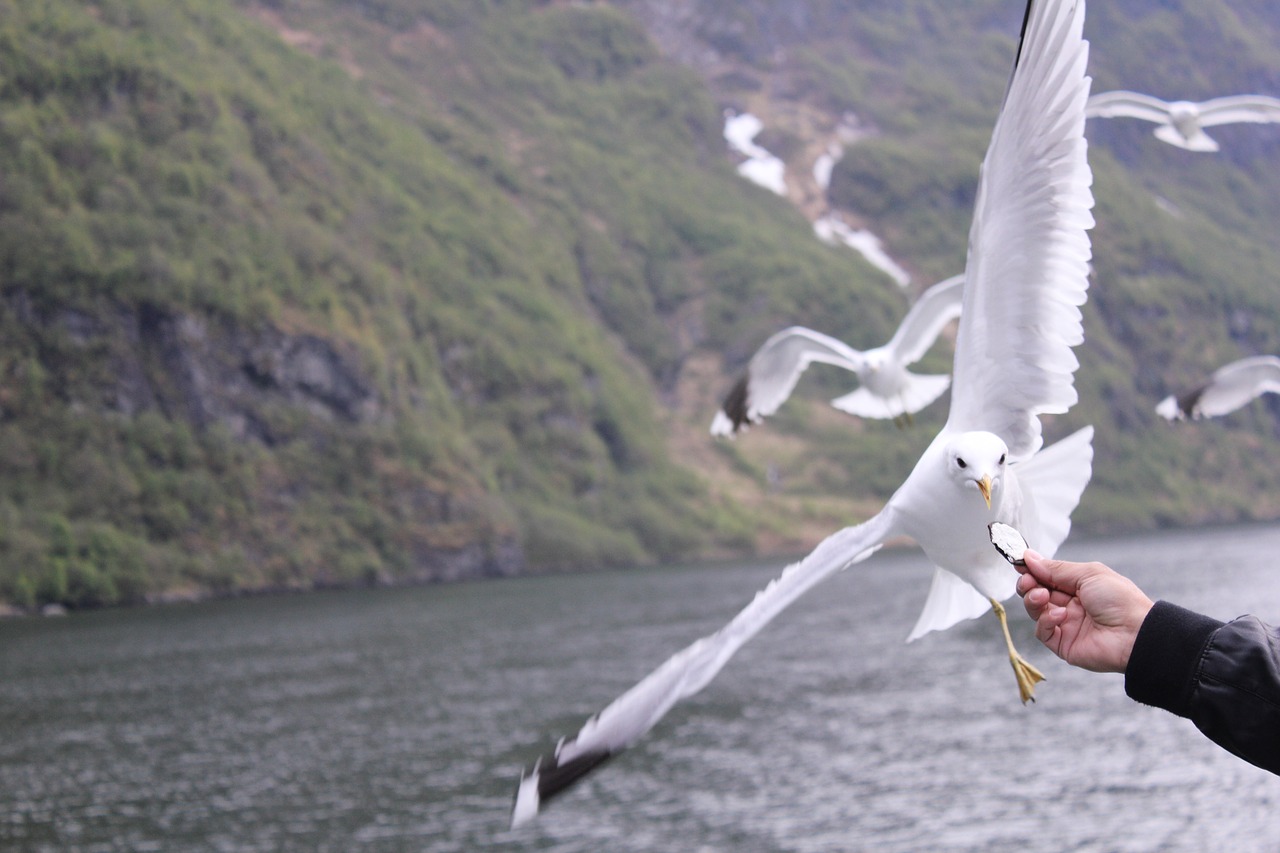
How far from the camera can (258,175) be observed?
431 ft

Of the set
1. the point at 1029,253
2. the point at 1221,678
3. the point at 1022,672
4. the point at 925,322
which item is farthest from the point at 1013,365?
the point at 925,322

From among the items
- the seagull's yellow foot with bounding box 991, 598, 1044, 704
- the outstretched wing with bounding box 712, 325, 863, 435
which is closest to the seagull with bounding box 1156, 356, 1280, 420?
the outstretched wing with bounding box 712, 325, 863, 435

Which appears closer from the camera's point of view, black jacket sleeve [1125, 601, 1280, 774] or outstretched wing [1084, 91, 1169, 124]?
black jacket sleeve [1125, 601, 1280, 774]

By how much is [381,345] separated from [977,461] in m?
118

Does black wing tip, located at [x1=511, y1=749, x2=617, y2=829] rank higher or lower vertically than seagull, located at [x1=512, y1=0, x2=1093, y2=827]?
lower

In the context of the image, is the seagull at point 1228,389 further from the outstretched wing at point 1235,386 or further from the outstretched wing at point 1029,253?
the outstretched wing at point 1029,253

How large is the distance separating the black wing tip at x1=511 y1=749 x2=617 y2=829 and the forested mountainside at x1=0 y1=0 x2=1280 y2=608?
85739 millimetres

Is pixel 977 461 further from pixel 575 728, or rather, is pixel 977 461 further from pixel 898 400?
pixel 575 728

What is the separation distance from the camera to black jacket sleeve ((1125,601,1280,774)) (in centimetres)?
279

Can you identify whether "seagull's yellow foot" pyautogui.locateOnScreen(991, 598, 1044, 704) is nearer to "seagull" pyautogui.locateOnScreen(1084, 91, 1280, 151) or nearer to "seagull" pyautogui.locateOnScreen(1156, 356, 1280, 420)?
"seagull" pyautogui.locateOnScreen(1084, 91, 1280, 151)

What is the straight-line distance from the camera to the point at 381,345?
121438 millimetres

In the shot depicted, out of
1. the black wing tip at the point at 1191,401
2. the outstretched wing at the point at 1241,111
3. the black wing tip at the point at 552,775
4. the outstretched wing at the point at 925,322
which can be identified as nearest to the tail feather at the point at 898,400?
the outstretched wing at the point at 925,322

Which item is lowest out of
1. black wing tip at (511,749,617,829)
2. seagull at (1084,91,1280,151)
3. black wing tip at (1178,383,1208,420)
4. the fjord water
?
the fjord water

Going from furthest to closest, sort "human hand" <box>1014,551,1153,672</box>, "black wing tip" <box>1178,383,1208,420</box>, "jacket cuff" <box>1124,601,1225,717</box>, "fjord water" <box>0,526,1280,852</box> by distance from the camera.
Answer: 1. "fjord water" <box>0,526,1280,852</box>
2. "black wing tip" <box>1178,383,1208,420</box>
3. "human hand" <box>1014,551,1153,672</box>
4. "jacket cuff" <box>1124,601,1225,717</box>
